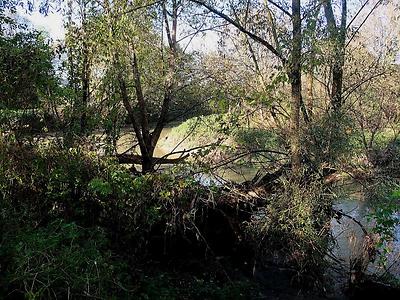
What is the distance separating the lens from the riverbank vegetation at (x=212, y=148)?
6.20 meters

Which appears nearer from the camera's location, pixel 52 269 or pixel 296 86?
pixel 52 269

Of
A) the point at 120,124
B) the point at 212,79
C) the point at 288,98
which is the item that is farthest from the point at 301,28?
the point at 120,124

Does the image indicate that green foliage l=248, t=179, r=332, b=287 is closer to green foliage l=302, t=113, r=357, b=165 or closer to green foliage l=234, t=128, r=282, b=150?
green foliage l=302, t=113, r=357, b=165

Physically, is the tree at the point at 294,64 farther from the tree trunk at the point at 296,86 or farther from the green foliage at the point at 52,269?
the green foliage at the point at 52,269

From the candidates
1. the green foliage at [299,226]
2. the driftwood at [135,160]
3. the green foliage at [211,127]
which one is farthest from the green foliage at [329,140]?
the driftwood at [135,160]

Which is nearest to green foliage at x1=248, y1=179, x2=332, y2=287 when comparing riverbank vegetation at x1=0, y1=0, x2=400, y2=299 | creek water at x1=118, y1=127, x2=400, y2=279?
riverbank vegetation at x1=0, y1=0, x2=400, y2=299

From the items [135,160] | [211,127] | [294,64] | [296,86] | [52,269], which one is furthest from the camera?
[135,160]

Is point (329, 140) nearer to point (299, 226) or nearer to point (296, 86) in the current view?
point (296, 86)

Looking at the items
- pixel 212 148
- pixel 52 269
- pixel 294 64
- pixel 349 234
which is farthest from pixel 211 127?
pixel 52 269

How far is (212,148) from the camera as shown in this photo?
7418 millimetres

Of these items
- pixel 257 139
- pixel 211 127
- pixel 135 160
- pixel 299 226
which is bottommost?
pixel 299 226

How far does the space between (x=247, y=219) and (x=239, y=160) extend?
→ 41.2 inches

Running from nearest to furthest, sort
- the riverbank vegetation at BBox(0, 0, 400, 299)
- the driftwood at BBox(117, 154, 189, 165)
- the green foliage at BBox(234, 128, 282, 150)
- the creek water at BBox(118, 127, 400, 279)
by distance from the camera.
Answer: the riverbank vegetation at BBox(0, 0, 400, 299) < the creek water at BBox(118, 127, 400, 279) < the green foliage at BBox(234, 128, 282, 150) < the driftwood at BBox(117, 154, 189, 165)

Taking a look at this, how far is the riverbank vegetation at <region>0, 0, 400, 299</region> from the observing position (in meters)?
6.20
